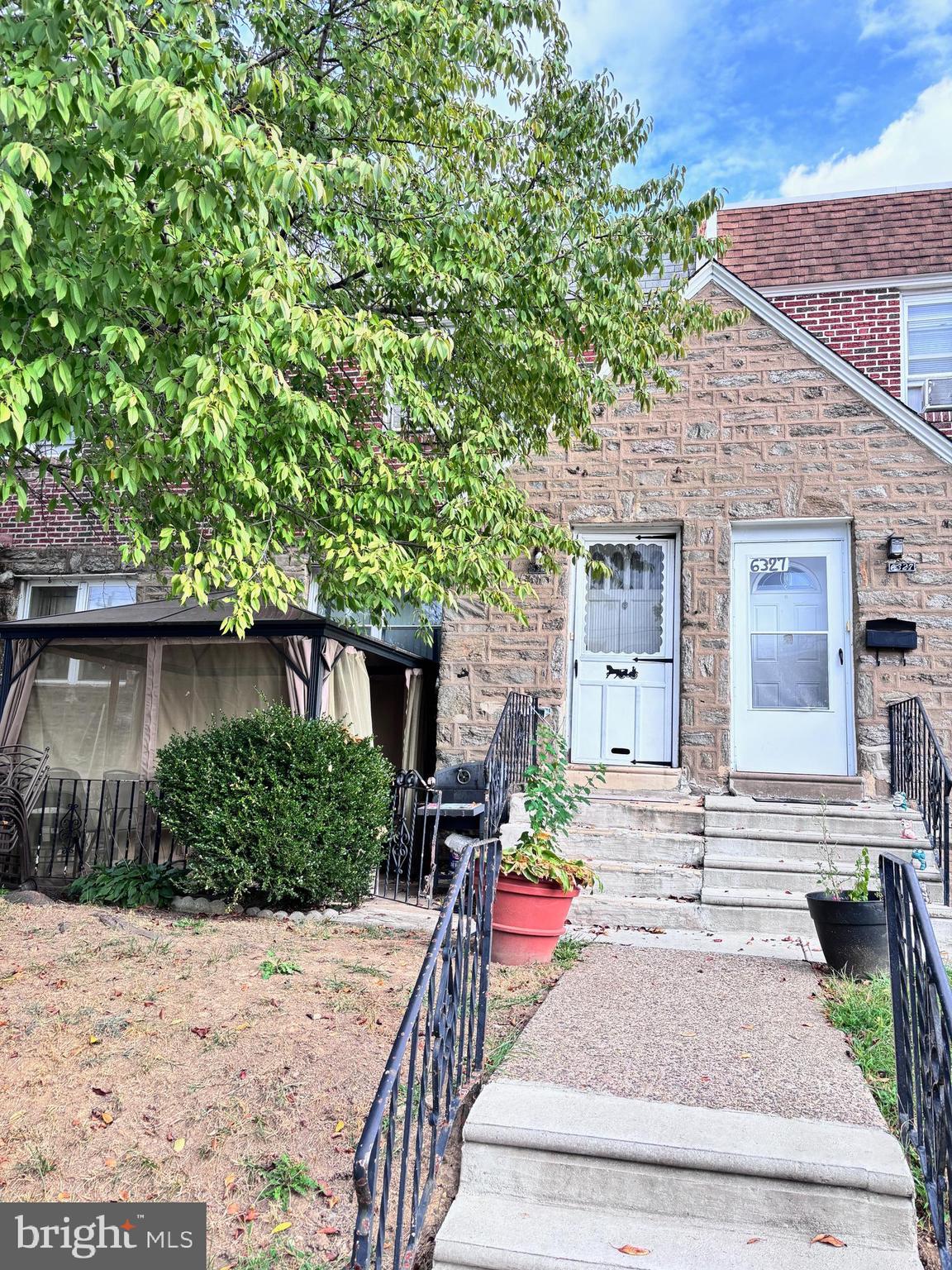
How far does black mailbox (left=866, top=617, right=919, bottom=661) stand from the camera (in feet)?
24.5

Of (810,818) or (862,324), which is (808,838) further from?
(862,324)

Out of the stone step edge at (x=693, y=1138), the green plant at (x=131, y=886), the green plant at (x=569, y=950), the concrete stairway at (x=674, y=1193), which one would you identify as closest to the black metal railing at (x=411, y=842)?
the green plant at (x=131, y=886)

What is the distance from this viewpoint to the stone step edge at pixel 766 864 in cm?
614

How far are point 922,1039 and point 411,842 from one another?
5021 millimetres

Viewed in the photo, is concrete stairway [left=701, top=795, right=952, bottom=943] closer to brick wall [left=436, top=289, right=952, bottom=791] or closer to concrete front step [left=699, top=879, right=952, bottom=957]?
concrete front step [left=699, top=879, right=952, bottom=957]

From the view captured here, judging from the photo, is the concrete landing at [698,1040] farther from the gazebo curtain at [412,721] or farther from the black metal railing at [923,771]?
the gazebo curtain at [412,721]

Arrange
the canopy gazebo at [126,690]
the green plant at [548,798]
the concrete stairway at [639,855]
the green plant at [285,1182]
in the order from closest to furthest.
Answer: the green plant at [285,1182]
the green plant at [548,798]
the concrete stairway at [639,855]
the canopy gazebo at [126,690]

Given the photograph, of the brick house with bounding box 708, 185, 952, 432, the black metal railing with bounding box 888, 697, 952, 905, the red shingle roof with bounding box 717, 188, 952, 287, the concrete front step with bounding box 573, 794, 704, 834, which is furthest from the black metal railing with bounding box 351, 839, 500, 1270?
the red shingle roof with bounding box 717, 188, 952, 287

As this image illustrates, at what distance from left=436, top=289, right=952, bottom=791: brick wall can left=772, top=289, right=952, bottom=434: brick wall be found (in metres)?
1.85

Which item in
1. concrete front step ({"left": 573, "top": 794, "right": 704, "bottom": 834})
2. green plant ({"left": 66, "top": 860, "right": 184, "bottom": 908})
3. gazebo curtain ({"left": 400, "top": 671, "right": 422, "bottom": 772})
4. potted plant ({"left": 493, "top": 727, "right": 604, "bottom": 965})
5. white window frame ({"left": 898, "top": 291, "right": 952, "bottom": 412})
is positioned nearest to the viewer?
potted plant ({"left": 493, "top": 727, "right": 604, "bottom": 965})

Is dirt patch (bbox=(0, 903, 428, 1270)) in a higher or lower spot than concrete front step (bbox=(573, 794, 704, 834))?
lower

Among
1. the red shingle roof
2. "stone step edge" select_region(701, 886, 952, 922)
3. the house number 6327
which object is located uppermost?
the red shingle roof

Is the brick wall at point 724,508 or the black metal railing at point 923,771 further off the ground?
the brick wall at point 724,508

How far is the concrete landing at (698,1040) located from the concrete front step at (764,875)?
122 cm
